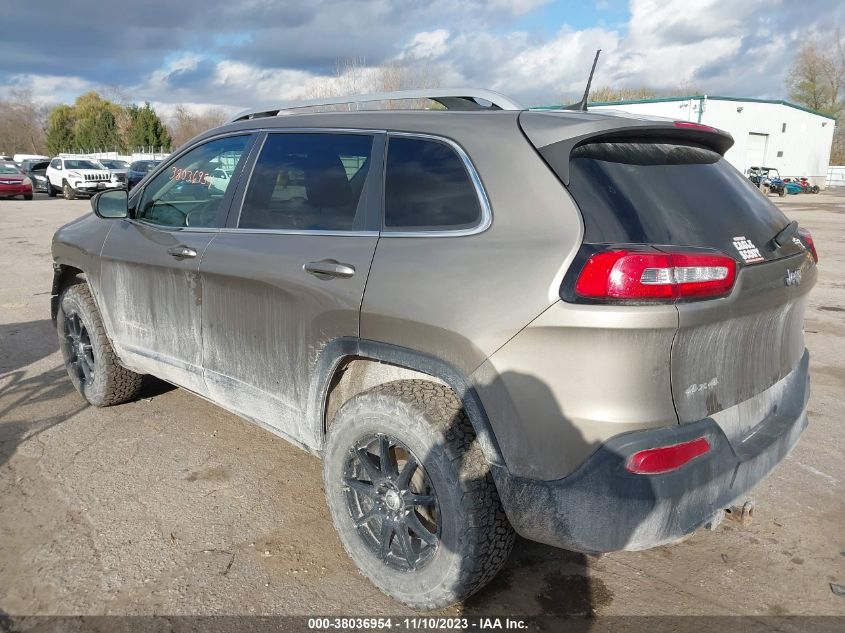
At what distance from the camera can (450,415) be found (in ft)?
7.66

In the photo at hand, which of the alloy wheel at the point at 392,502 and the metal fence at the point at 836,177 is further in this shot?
the metal fence at the point at 836,177

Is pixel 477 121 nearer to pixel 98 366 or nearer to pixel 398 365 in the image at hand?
pixel 398 365

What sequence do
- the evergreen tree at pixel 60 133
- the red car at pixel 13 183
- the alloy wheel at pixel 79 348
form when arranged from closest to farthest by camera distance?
the alloy wheel at pixel 79 348 → the red car at pixel 13 183 → the evergreen tree at pixel 60 133

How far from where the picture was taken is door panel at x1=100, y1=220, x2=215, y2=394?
3424 millimetres

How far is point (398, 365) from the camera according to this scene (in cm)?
249

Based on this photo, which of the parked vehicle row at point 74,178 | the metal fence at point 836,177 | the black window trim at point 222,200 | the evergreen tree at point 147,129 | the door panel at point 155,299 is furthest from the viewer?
the evergreen tree at point 147,129

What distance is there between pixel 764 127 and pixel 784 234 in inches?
2020

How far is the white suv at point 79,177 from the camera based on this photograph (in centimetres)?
2647

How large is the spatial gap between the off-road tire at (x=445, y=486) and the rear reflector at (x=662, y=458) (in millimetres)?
531

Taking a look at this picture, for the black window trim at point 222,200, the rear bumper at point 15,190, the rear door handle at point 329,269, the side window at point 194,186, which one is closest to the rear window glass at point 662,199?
the rear door handle at point 329,269

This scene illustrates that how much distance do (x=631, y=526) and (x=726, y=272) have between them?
86 cm

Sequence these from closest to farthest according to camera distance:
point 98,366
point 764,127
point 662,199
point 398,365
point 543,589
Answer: point 662,199 → point 398,365 → point 543,589 → point 98,366 → point 764,127

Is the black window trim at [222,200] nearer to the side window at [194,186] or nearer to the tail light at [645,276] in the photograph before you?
the side window at [194,186]

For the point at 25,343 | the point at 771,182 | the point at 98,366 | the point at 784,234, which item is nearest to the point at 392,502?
the point at 784,234
